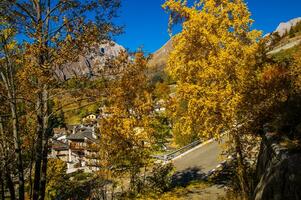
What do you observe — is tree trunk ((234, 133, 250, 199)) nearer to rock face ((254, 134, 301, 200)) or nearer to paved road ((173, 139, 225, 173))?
rock face ((254, 134, 301, 200))

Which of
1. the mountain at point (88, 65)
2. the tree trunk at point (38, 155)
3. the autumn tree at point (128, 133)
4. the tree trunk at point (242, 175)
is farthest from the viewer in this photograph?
the autumn tree at point (128, 133)

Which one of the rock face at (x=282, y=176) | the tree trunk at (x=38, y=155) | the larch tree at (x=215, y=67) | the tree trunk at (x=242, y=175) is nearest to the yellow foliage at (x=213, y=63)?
the larch tree at (x=215, y=67)

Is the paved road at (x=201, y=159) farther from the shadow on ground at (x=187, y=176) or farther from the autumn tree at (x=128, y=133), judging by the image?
the autumn tree at (x=128, y=133)

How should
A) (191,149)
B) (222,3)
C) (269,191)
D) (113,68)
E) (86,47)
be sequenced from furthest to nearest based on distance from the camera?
(191,149)
(222,3)
(113,68)
(86,47)
(269,191)

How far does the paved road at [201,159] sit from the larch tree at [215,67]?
30.7ft

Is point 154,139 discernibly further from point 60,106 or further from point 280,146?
point 280,146

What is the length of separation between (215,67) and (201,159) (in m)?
14.7

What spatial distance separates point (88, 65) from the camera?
27.7 feet

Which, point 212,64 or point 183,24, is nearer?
point 212,64

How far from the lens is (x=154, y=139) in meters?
14.4

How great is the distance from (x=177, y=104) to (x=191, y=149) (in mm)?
16379

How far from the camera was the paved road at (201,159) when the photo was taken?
2294 centimetres

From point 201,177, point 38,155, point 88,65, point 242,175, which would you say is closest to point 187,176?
point 201,177

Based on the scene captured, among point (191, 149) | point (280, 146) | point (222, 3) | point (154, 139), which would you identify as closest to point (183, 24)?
point (222, 3)
